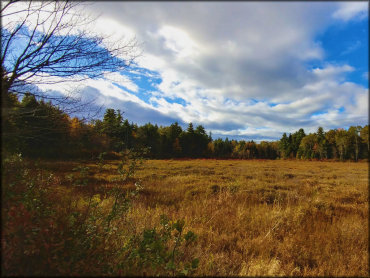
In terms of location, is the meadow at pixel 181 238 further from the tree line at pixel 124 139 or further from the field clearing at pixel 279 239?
the tree line at pixel 124 139

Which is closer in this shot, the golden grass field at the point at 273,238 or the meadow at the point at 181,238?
the meadow at the point at 181,238

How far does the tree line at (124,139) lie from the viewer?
8.56 ft

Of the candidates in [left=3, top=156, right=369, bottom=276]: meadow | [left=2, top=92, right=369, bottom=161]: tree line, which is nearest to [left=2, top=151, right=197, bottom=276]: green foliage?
[left=3, top=156, right=369, bottom=276]: meadow

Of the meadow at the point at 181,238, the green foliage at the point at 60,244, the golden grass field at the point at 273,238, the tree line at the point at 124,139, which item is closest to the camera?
the green foliage at the point at 60,244

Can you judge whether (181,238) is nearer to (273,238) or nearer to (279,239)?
(273,238)

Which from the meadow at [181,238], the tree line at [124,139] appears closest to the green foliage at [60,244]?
the meadow at [181,238]

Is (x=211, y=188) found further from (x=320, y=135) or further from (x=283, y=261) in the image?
(x=320, y=135)

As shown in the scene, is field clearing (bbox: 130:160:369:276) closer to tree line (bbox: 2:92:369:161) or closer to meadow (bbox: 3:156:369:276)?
meadow (bbox: 3:156:369:276)

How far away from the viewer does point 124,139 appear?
3.65 metres

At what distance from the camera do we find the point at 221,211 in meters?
5.24

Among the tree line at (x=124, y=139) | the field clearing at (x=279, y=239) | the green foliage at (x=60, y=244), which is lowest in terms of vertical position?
the field clearing at (x=279, y=239)

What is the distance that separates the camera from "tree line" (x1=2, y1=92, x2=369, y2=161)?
8.56ft

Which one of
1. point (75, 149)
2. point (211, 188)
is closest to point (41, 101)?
point (75, 149)

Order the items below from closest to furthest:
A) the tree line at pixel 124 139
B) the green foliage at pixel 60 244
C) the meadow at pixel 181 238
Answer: the green foliage at pixel 60 244 < the meadow at pixel 181 238 < the tree line at pixel 124 139
